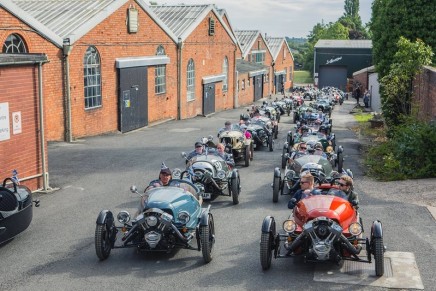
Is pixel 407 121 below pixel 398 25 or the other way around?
below

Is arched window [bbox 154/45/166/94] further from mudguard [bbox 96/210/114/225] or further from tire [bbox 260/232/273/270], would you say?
tire [bbox 260/232/273/270]

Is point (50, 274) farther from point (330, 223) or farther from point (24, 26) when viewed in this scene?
point (24, 26)

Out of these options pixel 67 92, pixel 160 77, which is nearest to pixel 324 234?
pixel 67 92

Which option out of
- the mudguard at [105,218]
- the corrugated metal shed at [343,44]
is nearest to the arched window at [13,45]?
the mudguard at [105,218]

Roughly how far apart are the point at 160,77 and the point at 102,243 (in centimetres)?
2537

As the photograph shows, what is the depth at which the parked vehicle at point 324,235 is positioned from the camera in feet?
30.7

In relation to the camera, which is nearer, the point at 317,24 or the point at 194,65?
the point at 194,65

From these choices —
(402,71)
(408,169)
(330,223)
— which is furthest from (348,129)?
(330,223)

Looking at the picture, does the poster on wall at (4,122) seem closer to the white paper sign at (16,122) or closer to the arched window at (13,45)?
the white paper sign at (16,122)

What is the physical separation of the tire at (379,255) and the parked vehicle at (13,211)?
20.8 ft

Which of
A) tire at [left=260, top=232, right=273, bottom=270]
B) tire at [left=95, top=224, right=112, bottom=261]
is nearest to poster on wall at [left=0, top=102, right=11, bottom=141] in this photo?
tire at [left=95, top=224, right=112, bottom=261]

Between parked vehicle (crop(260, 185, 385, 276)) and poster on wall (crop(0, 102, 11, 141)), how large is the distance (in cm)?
755

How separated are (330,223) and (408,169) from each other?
968 centimetres

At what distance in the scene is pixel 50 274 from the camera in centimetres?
977
